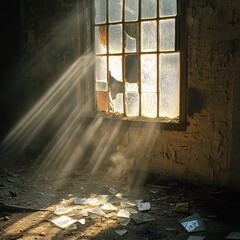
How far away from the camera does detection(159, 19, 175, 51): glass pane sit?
4.41m

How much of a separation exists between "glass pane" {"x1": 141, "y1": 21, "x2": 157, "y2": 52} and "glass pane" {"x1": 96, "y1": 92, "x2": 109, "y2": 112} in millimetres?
1007

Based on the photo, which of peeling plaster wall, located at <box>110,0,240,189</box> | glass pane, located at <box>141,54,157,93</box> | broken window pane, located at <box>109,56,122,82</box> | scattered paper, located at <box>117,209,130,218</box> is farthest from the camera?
broken window pane, located at <box>109,56,122,82</box>

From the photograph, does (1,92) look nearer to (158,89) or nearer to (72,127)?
(72,127)

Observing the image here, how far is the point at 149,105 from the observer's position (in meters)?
4.73

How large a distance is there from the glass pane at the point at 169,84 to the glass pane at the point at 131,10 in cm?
75

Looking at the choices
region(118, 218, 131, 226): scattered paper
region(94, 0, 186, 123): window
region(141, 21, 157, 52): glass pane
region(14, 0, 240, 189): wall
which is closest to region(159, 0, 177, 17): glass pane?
region(94, 0, 186, 123): window

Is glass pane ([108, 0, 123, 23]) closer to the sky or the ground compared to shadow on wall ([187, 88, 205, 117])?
closer to the sky

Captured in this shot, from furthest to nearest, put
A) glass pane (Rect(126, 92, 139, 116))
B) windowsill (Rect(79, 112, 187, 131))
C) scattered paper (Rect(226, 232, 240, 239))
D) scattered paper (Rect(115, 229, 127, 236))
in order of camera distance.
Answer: glass pane (Rect(126, 92, 139, 116))
windowsill (Rect(79, 112, 187, 131))
scattered paper (Rect(115, 229, 127, 236))
scattered paper (Rect(226, 232, 240, 239))

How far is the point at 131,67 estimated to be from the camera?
4820 mm

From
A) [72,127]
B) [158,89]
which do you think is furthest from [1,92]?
[158,89]

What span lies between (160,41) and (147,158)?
168cm

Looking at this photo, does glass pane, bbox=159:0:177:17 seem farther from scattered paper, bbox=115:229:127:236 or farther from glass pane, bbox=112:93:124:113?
scattered paper, bbox=115:229:127:236

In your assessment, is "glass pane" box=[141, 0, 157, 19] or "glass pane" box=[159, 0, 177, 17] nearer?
"glass pane" box=[159, 0, 177, 17]

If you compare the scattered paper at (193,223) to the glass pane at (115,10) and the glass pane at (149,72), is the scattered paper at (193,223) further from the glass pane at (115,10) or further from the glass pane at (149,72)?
the glass pane at (115,10)
